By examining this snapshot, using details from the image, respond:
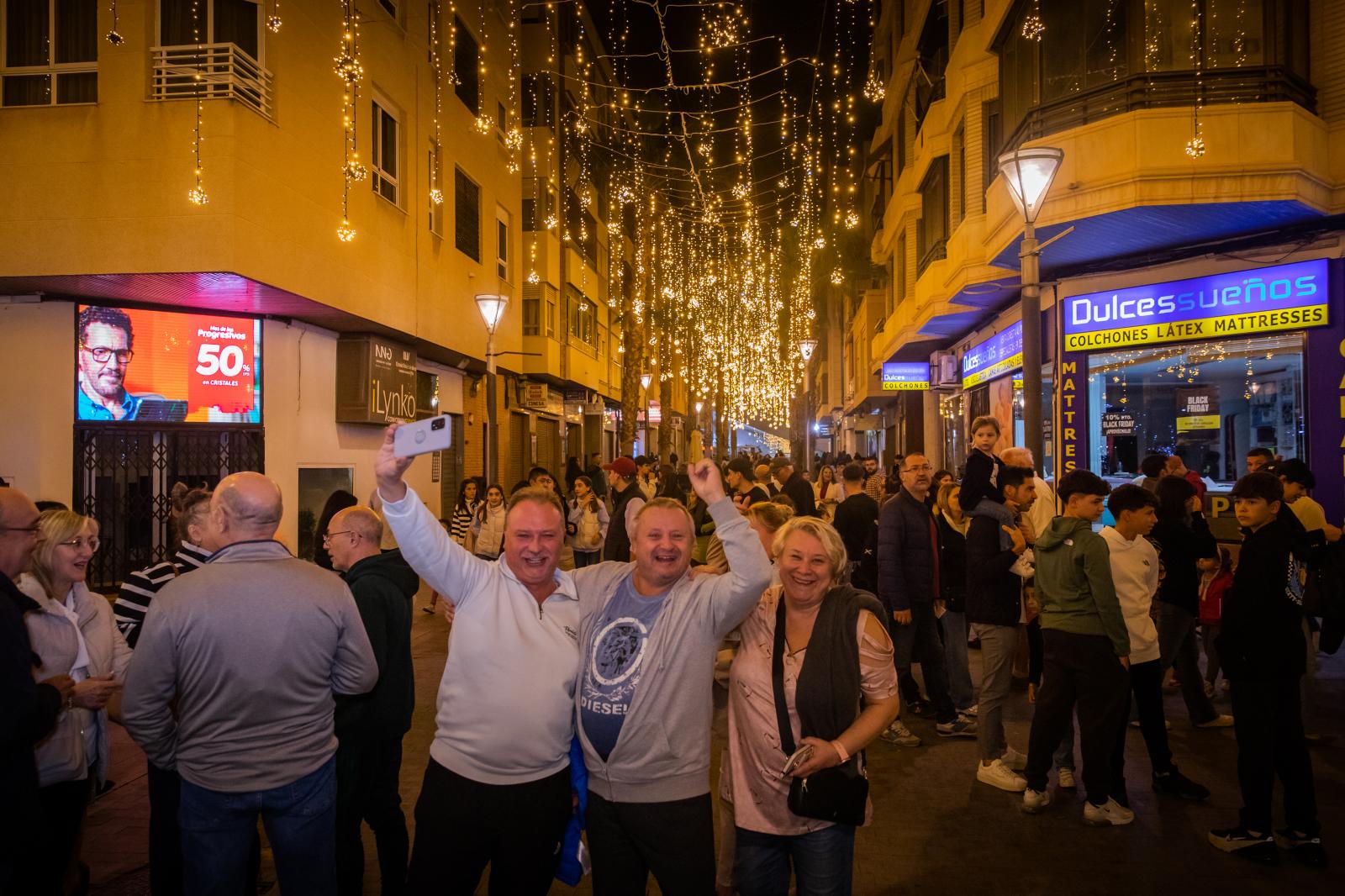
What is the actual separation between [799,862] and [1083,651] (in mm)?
2767

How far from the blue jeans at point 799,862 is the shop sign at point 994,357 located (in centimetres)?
1200

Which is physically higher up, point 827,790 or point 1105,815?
point 827,790

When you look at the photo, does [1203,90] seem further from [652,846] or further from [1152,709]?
[652,846]

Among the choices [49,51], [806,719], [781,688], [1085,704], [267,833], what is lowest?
[1085,704]

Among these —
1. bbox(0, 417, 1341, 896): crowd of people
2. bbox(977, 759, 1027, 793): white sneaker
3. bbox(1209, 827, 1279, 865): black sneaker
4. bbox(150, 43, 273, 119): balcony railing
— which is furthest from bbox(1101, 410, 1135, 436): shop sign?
bbox(150, 43, 273, 119): balcony railing

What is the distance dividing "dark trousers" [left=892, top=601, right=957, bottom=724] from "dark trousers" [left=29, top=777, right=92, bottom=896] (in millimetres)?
5340

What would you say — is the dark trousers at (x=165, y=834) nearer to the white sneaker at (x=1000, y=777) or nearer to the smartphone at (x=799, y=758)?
the smartphone at (x=799, y=758)

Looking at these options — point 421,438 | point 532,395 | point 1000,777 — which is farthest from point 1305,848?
point 532,395

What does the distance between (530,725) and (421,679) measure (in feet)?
20.0

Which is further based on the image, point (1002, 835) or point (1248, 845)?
point (1002, 835)

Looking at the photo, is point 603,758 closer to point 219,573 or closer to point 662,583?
point 662,583

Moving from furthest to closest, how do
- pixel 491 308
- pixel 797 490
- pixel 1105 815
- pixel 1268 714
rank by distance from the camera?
pixel 491 308 < pixel 797 490 < pixel 1105 815 < pixel 1268 714

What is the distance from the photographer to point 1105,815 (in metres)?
4.95

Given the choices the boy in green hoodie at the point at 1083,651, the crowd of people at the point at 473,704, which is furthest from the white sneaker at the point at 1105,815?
the crowd of people at the point at 473,704
